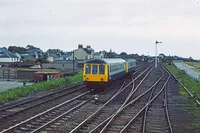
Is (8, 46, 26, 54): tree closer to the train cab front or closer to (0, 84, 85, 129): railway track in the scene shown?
the train cab front

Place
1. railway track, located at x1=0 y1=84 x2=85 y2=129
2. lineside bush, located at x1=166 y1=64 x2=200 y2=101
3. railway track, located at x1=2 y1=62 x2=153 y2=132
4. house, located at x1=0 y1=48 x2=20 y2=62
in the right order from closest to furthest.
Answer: railway track, located at x1=2 y1=62 x2=153 y2=132
railway track, located at x1=0 y1=84 x2=85 y2=129
lineside bush, located at x1=166 y1=64 x2=200 y2=101
house, located at x1=0 y1=48 x2=20 y2=62

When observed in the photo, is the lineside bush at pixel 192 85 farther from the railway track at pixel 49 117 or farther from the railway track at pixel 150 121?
the railway track at pixel 49 117

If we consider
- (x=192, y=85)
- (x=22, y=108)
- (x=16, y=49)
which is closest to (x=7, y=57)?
(x=16, y=49)

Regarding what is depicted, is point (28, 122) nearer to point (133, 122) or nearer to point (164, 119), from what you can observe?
point (133, 122)

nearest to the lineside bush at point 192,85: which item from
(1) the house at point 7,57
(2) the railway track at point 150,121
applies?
(2) the railway track at point 150,121

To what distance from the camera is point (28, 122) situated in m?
15.3

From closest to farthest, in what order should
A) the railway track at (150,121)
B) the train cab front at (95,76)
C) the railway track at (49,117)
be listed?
the railway track at (49,117)
the railway track at (150,121)
the train cab front at (95,76)

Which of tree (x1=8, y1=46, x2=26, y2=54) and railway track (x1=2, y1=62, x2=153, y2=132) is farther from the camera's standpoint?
tree (x1=8, y1=46, x2=26, y2=54)

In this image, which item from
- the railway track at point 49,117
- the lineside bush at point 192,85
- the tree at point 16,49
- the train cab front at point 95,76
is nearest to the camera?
the railway track at point 49,117

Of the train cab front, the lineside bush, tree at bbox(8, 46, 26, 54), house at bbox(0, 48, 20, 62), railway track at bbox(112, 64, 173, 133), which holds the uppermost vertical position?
tree at bbox(8, 46, 26, 54)

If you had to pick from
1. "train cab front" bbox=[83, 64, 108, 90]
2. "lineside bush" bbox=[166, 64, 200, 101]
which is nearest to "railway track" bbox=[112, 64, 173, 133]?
"lineside bush" bbox=[166, 64, 200, 101]

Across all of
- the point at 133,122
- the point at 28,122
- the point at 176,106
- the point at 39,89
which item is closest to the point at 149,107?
the point at 176,106

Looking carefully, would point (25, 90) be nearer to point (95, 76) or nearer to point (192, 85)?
point (95, 76)

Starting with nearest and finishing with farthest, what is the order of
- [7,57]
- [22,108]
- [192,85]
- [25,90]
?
1. [22,108]
2. [25,90]
3. [192,85]
4. [7,57]
